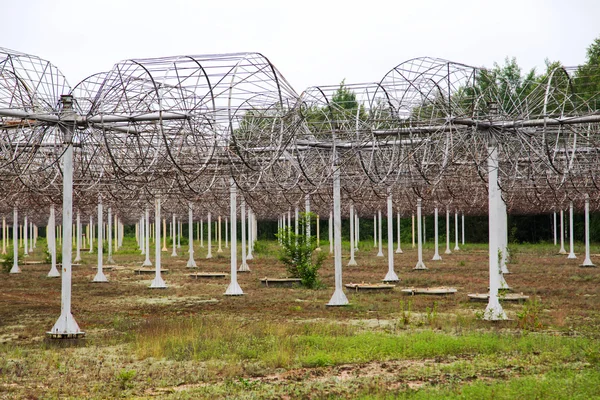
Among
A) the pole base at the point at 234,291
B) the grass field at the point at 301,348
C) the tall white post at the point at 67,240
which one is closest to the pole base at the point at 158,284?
the grass field at the point at 301,348

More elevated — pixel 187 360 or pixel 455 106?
pixel 455 106

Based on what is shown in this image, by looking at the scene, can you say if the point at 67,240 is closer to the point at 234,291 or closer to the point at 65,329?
the point at 65,329

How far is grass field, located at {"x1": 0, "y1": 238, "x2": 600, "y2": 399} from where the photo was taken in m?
11.5

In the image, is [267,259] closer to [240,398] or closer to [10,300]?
[10,300]

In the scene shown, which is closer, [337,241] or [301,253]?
[337,241]

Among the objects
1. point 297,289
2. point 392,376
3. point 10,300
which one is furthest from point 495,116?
point 10,300

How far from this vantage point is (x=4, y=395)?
11.3 meters

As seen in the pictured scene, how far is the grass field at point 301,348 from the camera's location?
11547 millimetres

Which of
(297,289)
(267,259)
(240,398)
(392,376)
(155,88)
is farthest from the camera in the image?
(267,259)

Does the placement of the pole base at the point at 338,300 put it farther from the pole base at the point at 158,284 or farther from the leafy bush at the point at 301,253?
the pole base at the point at 158,284

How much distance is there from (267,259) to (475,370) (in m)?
34.7

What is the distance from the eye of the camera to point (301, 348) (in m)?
14.7

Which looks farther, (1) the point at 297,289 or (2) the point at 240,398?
(1) the point at 297,289

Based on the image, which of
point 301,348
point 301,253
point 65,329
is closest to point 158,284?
point 301,253
